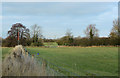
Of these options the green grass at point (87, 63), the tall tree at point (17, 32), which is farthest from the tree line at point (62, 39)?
the green grass at point (87, 63)

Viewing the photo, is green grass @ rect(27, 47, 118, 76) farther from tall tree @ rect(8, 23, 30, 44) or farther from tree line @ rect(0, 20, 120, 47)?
tall tree @ rect(8, 23, 30, 44)

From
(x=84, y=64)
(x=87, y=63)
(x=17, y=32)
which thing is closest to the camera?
(x=84, y=64)

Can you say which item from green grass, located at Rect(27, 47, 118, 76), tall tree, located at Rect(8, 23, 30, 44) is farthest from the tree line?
green grass, located at Rect(27, 47, 118, 76)

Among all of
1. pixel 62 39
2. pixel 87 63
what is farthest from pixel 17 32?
pixel 87 63

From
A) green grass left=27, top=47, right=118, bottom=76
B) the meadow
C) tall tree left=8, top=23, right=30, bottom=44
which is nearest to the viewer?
the meadow

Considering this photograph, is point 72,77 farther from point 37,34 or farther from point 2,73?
point 37,34

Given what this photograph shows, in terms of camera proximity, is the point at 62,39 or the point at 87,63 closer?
the point at 87,63

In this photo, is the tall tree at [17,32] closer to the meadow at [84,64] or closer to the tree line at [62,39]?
the tree line at [62,39]

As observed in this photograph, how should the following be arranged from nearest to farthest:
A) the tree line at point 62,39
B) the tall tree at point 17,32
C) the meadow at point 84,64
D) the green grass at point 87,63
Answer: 1. the meadow at point 84,64
2. the green grass at point 87,63
3. the tree line at point 62,39
4. the tall tree at point 17,32

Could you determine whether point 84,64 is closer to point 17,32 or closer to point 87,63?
point 87,63

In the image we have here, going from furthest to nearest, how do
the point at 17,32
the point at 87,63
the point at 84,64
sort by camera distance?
the point at 17,32 < the point at 87,63 < the point at 84,64

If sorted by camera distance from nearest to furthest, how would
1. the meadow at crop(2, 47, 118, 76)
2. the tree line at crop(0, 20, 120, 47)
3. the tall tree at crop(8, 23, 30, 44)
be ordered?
the meadow at crop(2, 47, 118, 76) → the tree line at crop(0, 20, 120, 47) → the tall tree at crop(8, 23, 30, 44)

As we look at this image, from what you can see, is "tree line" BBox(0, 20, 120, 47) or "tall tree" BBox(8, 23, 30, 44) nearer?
"tree line" BBox(0, 20, 120, 47)

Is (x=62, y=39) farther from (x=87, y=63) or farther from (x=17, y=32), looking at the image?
(x=87, y=63)
